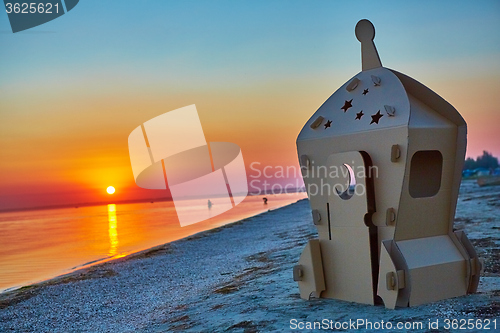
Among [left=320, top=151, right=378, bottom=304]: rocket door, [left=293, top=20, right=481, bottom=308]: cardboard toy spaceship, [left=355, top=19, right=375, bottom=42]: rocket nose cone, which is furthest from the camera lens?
[left=355, top=19, right=375, bottom=42]: rocket nose cone

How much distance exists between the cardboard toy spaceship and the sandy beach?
0.89 ft

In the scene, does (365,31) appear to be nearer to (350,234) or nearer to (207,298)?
(350,234)

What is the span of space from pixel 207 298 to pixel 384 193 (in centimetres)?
384

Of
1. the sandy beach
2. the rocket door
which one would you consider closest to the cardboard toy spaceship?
the rocket door

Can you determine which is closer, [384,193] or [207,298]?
[384,193]

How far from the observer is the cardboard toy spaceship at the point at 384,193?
5391 mm

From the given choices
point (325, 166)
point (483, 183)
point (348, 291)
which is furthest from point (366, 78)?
point (483, 183)

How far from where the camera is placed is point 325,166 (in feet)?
19.9

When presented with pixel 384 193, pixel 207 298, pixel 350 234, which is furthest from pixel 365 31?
pixel 207 298

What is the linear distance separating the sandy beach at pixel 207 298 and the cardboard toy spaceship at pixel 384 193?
0.89 ft

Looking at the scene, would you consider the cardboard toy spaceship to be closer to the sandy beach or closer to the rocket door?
the rocket door

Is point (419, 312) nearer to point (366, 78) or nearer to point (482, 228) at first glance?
point (366, 78)

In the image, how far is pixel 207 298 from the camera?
26.4ft

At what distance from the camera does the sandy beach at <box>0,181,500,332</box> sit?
543 cm
